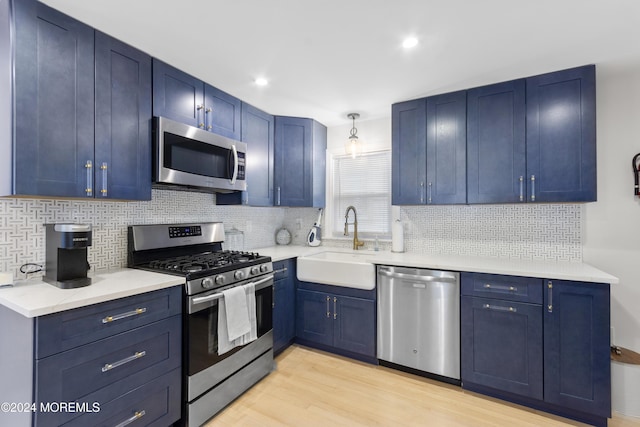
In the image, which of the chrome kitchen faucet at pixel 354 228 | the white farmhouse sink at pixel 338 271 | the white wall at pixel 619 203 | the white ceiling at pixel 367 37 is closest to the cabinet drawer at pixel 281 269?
the white farmhouse sink at pixel 338 271

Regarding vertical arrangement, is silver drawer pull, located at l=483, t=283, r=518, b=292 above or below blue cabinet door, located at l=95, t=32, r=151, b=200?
below

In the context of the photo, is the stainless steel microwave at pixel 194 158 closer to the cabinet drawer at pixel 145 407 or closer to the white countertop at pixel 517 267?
the white countertop at pixel 517 267

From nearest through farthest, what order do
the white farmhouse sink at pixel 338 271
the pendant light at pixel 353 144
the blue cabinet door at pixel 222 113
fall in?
1. the blue cabinet door at pixel 222 113
2. the white farmhouse sink at pixel 338 271
3. the pendant light at pixel 353 144

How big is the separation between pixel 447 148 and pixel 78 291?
2742mm

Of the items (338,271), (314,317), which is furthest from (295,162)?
(314,317)

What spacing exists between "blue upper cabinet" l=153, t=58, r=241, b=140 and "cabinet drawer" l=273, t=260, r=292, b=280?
3.95 ft

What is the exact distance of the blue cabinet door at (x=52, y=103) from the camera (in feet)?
4.70

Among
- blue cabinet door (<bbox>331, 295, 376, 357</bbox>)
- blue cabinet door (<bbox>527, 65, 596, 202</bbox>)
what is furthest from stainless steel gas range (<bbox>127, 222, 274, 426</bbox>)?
blue cabinet door (<bbox>527, 65, 596, 202</bbox>)

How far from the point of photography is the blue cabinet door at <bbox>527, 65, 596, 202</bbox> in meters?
2.12

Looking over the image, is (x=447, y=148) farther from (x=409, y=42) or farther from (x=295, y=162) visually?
(x=295, y=162)

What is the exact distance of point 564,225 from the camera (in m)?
2.42

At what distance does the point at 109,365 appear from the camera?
4.76 ft

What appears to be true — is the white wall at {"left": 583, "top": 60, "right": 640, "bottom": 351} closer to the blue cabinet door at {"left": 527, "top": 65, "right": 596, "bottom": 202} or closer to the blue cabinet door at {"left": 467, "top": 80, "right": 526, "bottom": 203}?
the blue cabinet door at {"left": 527, "top": 65, "right": 596, "bottom": 202}

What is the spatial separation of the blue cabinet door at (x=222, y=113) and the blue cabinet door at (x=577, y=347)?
8.75ft
